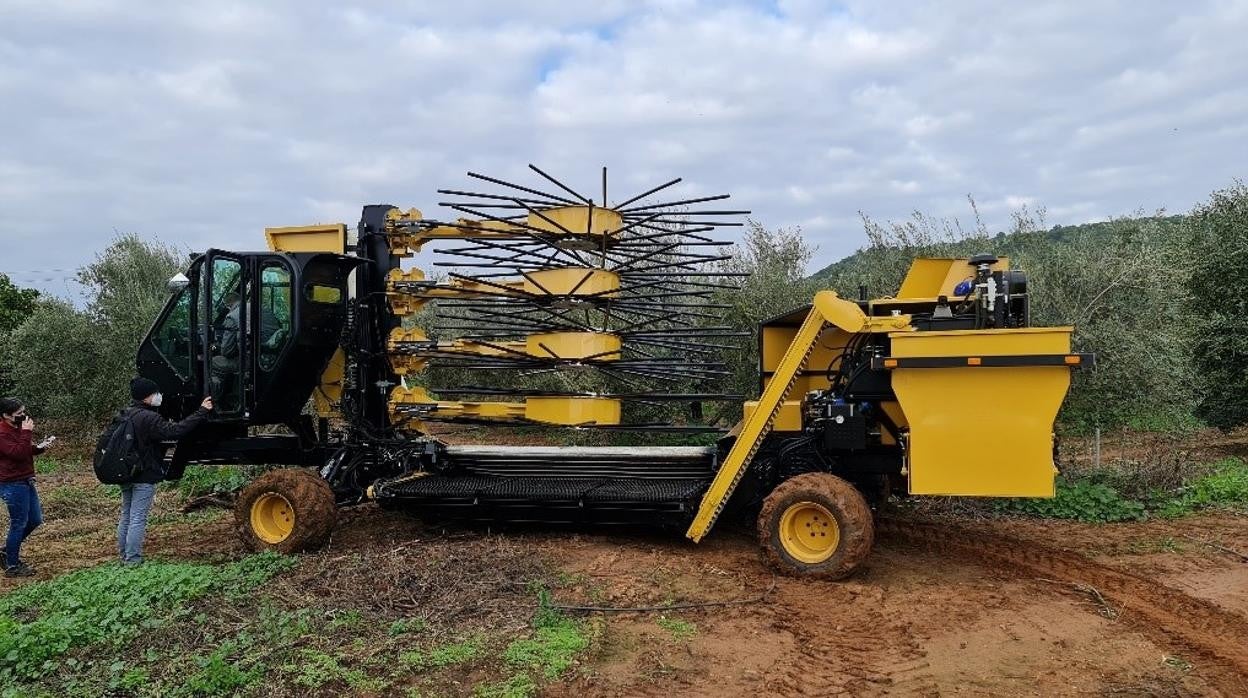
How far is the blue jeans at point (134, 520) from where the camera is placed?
23.1 feet

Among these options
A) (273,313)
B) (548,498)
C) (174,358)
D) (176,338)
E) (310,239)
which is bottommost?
(548,498)

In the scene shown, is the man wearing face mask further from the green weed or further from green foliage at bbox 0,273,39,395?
green foliage at bbox 0,273,39,395

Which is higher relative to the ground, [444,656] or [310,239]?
[310,239]

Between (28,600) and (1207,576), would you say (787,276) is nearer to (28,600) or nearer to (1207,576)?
(1207,576)

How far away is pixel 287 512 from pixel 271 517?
0.19 m

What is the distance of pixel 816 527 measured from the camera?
6477mm

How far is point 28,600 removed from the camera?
5.81 m

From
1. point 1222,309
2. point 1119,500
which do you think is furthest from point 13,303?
point 1222,309

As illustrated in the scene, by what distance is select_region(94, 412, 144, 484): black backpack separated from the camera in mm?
6953

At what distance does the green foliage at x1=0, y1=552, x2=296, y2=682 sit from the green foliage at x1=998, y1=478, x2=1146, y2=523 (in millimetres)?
6941

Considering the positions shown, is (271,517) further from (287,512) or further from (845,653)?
(845,653)

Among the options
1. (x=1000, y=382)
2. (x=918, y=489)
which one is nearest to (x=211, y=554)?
(x=918, y=489)

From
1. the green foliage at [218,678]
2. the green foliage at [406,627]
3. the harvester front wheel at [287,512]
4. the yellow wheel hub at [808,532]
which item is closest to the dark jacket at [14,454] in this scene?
the harvester front wheel at [287,512]

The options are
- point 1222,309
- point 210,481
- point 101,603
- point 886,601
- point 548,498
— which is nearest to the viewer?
point 101,603
